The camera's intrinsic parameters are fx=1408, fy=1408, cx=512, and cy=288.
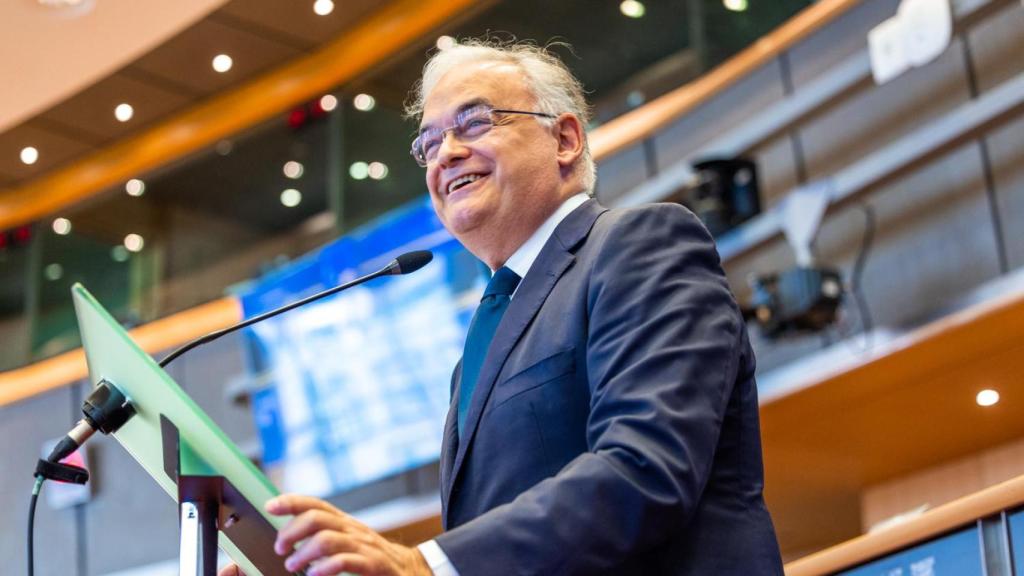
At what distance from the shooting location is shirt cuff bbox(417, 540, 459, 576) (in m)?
1.36

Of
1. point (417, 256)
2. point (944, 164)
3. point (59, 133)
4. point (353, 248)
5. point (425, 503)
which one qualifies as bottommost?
point (417, 256)

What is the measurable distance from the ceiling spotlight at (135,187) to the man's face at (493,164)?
24.8ft

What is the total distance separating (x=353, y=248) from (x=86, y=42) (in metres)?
1.95

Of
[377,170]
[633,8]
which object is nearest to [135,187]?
[377,170]

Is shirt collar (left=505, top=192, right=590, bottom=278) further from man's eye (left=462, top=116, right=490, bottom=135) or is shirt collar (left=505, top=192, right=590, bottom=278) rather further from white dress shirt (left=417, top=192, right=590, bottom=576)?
man's eye (left=462, top=116, right=490, bottom=135)

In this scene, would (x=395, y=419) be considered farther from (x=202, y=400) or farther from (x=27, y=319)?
(x=27, y=319)

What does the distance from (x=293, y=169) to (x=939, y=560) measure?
6735mm

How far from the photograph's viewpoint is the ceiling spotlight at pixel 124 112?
9016mm

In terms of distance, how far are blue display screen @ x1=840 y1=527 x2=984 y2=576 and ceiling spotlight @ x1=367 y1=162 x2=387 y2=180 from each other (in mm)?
5593

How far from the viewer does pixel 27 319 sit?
9422 mm

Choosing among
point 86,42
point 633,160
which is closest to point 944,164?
point 633,160

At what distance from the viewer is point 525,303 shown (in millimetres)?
1750

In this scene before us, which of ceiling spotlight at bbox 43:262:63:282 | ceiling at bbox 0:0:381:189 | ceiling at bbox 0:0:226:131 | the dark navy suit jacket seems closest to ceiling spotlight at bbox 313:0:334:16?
ceiling at bbox 0:0:381:189

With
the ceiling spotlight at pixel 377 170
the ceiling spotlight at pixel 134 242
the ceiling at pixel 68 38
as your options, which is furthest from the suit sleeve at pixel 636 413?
the ceiling spotlight at pixel 134 242
